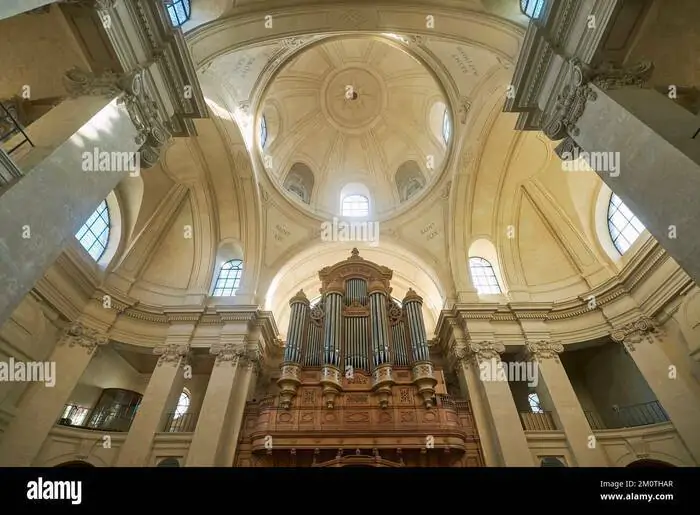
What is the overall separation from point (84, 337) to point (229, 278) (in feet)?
16.3

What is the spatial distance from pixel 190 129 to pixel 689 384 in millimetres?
13383

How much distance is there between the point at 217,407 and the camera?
30.2 ft

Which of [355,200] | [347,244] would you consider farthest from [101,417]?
[355,200]

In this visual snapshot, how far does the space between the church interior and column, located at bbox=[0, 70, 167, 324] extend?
34 mm

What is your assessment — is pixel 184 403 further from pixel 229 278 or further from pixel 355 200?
pixel 355 200

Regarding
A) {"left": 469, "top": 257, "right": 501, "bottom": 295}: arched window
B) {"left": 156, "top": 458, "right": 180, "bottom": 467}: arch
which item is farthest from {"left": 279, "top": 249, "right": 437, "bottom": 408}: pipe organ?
{"left": 156, "top": 458, "right": 180, "bottom": 467}: arch

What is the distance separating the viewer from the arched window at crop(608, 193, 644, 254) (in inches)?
419

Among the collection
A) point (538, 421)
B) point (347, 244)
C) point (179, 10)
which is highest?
point (347, 244)

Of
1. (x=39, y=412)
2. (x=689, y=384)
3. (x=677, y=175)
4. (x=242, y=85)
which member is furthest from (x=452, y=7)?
(x=39, y=412)

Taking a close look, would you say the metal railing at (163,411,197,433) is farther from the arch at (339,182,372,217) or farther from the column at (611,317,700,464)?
the column at (611,317,700,464)

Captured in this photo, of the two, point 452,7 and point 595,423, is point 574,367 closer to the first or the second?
point 595,423

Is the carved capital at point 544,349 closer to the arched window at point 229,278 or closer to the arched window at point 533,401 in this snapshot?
the arched window at point 533,401

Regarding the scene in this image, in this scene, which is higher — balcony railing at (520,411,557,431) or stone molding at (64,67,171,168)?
stone molding at (64,67,171,168)

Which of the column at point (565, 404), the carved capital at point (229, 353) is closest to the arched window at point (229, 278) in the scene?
the carved capital at point (229, 353)
